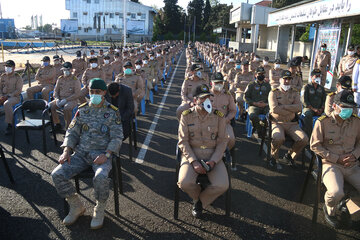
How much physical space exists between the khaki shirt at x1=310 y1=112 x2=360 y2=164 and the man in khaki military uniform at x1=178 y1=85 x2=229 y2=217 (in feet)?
4.30

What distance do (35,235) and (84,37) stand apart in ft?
271

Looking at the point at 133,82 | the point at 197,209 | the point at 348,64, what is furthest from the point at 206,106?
the point at 348,64

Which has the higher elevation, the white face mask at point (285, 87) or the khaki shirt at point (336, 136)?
the white face mask at point (285, 87)

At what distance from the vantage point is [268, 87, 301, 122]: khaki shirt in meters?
5.76

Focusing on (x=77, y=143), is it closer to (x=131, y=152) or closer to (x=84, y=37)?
(x=131, y=152)

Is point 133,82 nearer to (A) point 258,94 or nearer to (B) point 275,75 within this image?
(A) point 258,94

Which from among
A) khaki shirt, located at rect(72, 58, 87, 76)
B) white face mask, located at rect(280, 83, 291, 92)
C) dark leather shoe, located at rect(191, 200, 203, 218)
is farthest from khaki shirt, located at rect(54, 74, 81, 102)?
khaki shirt, located at rect(72, 58, 87, 76)

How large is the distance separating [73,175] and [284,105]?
4.04 m

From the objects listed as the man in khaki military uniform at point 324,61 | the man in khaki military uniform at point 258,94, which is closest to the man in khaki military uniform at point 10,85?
the man in khaki military uniform at point 258,94

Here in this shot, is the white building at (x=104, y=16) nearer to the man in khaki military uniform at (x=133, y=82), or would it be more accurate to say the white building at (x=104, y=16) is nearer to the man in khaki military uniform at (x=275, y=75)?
the man in khaki military uniform at (x=275, y=75)

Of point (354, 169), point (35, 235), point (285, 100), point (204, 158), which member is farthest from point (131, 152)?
point (354, 169)

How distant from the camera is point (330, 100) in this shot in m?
5.80

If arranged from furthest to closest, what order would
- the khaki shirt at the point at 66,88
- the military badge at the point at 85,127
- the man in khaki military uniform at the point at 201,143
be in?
the khaki shirt at the point at 66,88 → the military badge at the point at 85,127 → the man in khaki military uniform at the point at 201,143

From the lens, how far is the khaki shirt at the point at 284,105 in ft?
18.9
